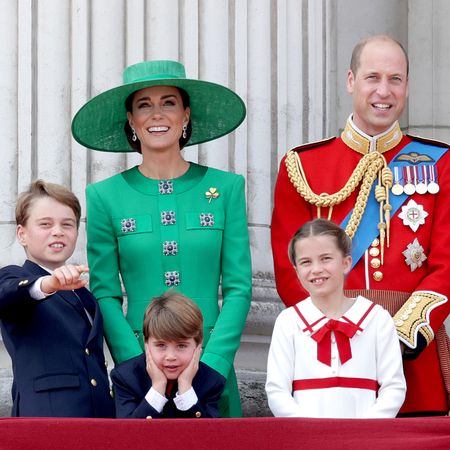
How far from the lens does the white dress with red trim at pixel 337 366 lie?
15.1ft

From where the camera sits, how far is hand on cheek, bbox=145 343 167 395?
460 centimetres

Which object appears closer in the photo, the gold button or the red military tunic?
the red military tunic

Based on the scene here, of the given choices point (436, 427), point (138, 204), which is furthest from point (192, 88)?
point (436, 427)

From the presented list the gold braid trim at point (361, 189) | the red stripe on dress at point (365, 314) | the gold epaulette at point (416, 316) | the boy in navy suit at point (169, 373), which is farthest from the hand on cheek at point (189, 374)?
the gold braid trim at point (361, 189)

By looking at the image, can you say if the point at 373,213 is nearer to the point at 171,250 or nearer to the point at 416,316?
the point at 416,316

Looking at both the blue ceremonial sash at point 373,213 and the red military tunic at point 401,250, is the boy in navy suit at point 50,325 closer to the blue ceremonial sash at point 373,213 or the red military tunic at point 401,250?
the red military tunic at point 401,250

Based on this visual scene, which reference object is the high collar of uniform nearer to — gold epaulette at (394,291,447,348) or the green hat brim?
the green hat brim

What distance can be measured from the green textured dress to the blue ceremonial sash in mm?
363

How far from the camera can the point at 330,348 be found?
4.68 metres

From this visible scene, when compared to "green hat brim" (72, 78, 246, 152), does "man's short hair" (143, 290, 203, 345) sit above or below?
below

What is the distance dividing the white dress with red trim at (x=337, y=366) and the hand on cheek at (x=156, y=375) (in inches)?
12.5

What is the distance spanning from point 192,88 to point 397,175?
754 mm

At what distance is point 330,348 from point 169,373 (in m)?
→ 0.49

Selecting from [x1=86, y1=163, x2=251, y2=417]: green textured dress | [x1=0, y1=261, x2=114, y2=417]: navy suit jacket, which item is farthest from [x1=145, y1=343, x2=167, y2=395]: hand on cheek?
[x1=86, y1=163, x2=251, y2=417]: green textured dress
